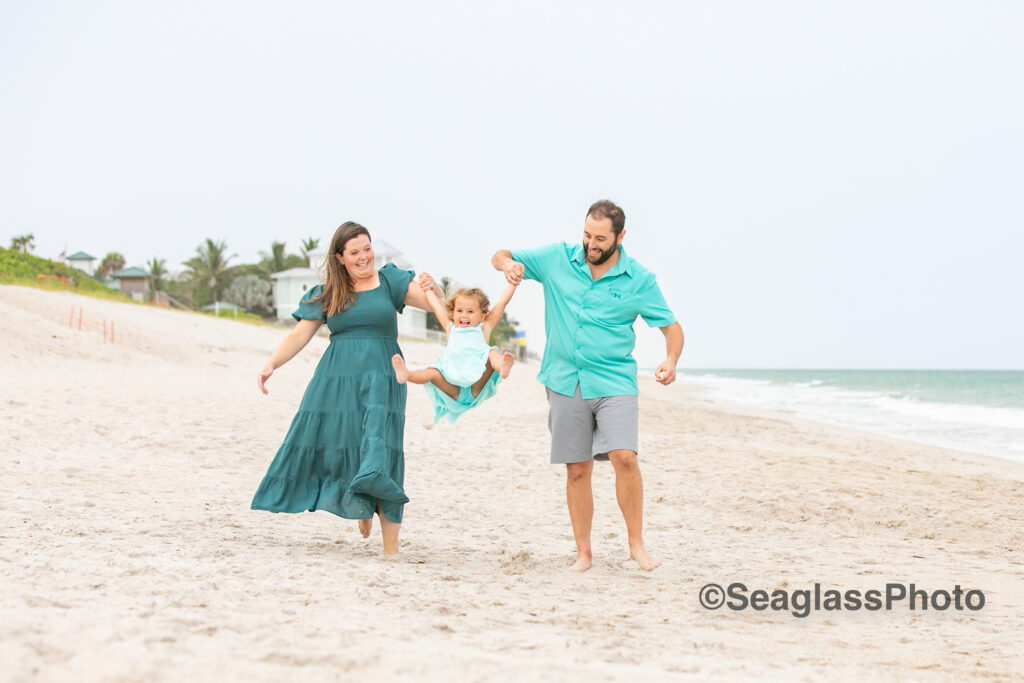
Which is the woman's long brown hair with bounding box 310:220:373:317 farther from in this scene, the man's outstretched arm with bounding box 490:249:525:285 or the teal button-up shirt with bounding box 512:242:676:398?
the teal button-up shirt with bounding box 512:242:676:398

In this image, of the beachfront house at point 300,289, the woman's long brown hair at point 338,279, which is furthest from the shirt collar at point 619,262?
the beachfront house at point 300,289

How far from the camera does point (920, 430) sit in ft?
60.1

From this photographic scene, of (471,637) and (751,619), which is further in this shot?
(751,619)

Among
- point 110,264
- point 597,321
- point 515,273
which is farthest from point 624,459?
point 110,264

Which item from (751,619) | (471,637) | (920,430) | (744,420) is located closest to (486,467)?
(751,619)

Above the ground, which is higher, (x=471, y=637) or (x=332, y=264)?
(x=332, y=264)

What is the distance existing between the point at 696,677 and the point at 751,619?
118 cm

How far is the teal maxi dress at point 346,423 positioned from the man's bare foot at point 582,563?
37.0 inches

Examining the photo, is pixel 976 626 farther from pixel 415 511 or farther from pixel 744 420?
pixel 744 420

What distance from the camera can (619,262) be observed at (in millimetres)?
4594

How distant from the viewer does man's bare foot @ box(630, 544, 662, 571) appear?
4688 millimetres

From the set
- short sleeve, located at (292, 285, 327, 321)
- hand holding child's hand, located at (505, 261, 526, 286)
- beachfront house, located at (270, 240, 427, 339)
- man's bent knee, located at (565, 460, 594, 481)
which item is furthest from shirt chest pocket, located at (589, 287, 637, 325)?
beachfront house, located at (270, 240, 427, 339)

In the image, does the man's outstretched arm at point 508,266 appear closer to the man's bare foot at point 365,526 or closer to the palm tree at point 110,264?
the man's bare foot at point 365,526

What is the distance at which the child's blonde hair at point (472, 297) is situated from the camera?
474 centimetres
